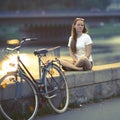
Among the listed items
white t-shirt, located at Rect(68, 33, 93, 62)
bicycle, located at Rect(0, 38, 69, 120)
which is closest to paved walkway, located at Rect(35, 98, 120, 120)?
bicycle, located at Rect(0, 38, 69, 120)

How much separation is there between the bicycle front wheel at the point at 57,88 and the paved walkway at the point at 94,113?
0.50ft

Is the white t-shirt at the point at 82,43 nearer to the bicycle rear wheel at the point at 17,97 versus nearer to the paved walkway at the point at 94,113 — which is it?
the paved walkway at the point at 94,113

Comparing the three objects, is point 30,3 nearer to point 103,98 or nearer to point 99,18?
point 99,18

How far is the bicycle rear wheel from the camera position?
19.3ft

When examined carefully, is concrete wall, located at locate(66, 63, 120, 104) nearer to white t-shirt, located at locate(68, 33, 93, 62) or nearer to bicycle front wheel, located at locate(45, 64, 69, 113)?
bicycle front wheel, located at locate(45, 64, 69, 113)

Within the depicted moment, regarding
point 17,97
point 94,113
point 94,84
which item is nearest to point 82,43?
point 94,84

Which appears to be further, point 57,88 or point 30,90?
point 57,88

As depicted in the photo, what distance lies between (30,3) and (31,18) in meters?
25.8

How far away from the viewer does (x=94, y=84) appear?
7293mm

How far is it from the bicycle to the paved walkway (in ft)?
0.46

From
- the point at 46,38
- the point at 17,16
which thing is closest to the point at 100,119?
the point at 17,16

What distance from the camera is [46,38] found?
177 ft

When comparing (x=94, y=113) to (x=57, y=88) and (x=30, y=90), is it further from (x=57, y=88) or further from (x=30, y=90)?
(x=30, y=90)

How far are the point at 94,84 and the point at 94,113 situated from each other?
94cm
